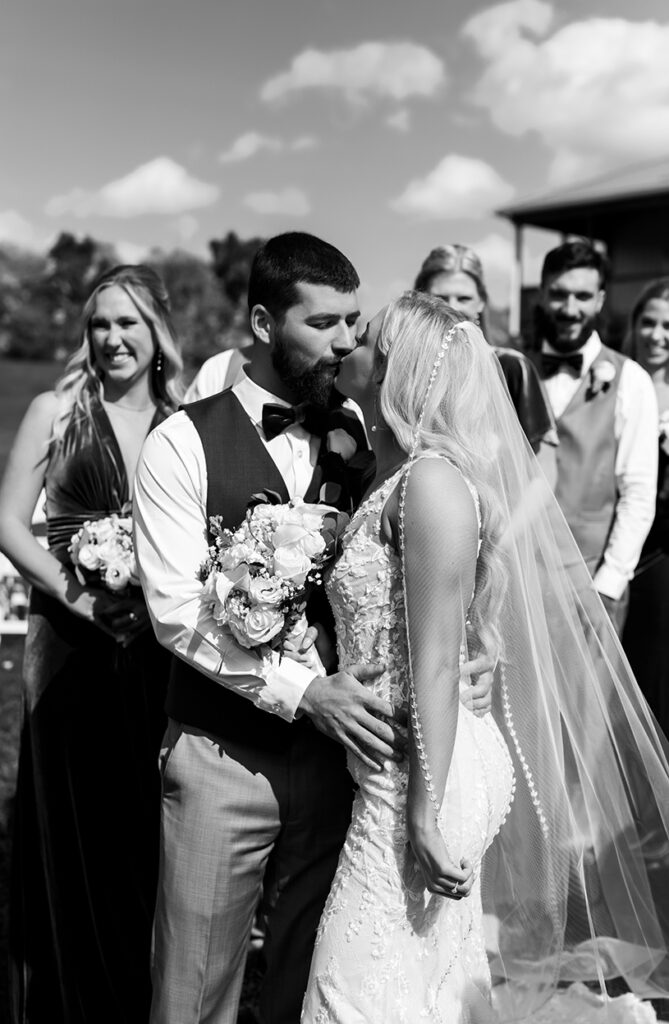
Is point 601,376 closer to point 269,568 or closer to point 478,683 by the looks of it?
point 478,683

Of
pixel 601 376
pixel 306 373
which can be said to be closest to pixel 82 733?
pixel 306 373

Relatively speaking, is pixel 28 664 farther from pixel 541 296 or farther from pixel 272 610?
pixel 541 296

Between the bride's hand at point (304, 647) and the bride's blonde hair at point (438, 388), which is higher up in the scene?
the bride's blonde hair at point (438, 388)

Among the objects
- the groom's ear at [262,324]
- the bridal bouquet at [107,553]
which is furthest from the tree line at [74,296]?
the groom's ear at [262,324]

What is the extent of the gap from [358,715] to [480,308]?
248cm

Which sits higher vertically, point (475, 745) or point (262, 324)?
point (262, 324)

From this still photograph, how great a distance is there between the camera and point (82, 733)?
344 centimetres

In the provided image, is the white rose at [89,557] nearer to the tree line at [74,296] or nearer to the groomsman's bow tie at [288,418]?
the groomsman's bow tie at [288,418]

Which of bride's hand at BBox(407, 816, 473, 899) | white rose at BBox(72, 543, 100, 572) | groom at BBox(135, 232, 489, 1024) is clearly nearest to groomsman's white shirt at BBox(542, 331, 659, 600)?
groom at BBox(135, 232, 489, 1024)

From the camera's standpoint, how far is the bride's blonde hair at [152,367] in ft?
11.9

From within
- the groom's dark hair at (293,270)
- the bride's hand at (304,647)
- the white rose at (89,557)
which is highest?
the groom's dark hair at (293,270)

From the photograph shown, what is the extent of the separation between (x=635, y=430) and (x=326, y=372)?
7.37ft

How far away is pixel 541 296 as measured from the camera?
463 cm

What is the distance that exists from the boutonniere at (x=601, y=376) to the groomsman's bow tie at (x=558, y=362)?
0.09m
